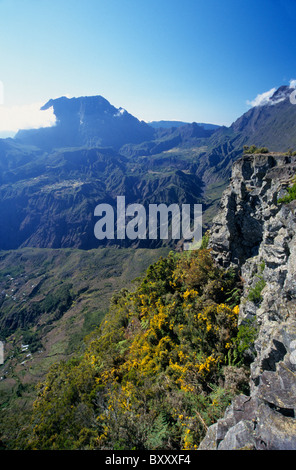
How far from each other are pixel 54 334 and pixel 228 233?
334 feet

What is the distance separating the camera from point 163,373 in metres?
11.7

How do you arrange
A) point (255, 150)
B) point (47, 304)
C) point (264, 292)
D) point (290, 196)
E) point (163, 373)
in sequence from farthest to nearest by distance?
point (47, 304)
point (255, 150)
point (163, 373)
point (264, 292)
point (290, 196)

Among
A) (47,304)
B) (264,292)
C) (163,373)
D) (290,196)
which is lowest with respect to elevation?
(47,304)

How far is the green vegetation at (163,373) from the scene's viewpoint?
30.2ft

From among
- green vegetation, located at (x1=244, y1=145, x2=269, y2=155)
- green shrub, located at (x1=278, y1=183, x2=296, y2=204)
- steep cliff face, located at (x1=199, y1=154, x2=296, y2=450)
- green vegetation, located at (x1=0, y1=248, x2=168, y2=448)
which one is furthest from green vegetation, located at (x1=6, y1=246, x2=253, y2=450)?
green vegetation, located at (x1=0, y1=248, x2=168, y2=448)

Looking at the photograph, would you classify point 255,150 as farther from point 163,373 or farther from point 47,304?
point 47,304

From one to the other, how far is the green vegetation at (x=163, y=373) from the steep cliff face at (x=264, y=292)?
1295 millimetres

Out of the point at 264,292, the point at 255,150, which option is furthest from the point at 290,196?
the point at 255,150

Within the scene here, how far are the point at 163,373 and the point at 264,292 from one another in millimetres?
6660

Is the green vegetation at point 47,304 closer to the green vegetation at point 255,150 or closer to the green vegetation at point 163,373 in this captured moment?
the green vegetation at point 163,373

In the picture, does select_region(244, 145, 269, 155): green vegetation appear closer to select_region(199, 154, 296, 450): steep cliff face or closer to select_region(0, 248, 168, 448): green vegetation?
select_region(199, 154, 296, 450): steep cliff face

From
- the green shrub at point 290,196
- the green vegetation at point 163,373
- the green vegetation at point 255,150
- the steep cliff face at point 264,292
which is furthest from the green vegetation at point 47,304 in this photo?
the green vegetation at point 255,150

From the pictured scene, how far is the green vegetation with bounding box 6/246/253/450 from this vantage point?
9211 mm
